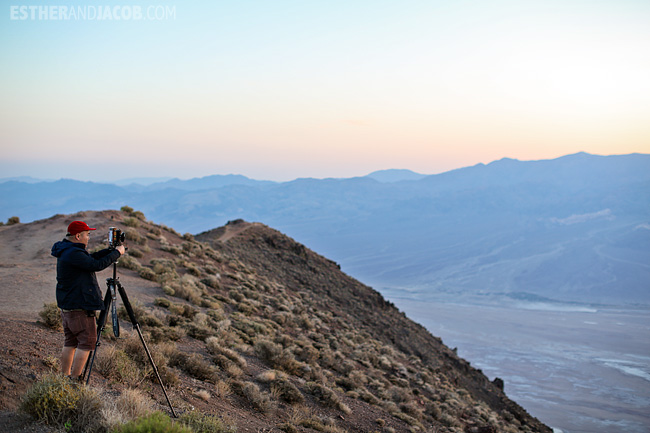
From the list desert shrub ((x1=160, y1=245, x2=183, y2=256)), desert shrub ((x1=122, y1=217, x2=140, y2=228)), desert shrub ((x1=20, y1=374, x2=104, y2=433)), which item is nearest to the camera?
desert shrub ((x1=20, y1=374, x2=104, y2=433))

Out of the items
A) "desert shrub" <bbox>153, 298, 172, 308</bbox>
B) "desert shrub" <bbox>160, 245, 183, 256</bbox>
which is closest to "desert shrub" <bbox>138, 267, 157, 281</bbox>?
"desert shrub" <bbox>153, 298, 172, 308</bbox>

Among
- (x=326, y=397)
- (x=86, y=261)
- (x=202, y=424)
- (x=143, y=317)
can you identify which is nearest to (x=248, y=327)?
(x=143, y=317)

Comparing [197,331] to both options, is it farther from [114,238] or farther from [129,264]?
[129,264]

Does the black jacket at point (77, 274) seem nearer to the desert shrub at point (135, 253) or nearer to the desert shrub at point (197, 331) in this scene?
the desert shrub at point (197, 331)

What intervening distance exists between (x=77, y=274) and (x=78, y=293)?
0.22 metres

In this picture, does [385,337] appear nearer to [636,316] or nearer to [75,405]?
[75,405]

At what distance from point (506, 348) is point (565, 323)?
2777 centimetres

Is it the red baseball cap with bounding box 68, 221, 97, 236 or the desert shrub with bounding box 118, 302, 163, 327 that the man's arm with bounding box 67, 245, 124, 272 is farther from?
the desert shrub with bounding box 118, 302, 163, 327

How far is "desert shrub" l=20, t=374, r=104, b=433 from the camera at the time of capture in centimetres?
467

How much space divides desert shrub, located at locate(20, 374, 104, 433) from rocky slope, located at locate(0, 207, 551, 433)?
534mm

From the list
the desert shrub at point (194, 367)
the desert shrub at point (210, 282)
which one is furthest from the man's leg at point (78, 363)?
the desert shrub at point (210, 282)

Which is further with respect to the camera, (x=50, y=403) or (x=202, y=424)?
(x=202, y=424)

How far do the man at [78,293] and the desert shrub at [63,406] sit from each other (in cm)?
51

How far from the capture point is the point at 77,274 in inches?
209
